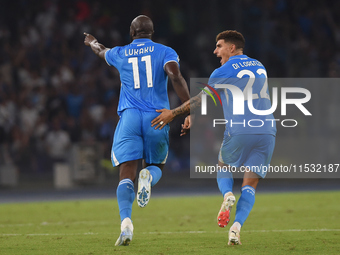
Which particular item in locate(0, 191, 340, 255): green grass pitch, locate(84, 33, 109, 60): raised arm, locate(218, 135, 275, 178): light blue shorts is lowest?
locate(0, 191, 340, 255): green grass pitch

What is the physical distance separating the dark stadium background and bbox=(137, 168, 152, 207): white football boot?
30.8 feet

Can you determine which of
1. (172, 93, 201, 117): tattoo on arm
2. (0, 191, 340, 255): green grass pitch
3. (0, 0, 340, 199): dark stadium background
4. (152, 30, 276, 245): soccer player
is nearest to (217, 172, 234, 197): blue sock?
(152, 30, 276, 245): soccer player

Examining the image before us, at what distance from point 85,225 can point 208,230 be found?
2008 millimetres

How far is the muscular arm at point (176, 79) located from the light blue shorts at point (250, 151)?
0.72 meters

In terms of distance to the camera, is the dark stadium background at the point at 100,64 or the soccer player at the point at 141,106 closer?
the soccer player at the point at 141,106

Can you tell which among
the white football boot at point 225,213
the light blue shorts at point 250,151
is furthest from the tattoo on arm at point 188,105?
the white football boot at point 225,213

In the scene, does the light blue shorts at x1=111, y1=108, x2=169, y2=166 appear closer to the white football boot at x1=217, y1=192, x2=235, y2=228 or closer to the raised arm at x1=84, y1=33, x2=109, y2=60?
the raised arm at x1=84, y1=33, x2=109, y2=60

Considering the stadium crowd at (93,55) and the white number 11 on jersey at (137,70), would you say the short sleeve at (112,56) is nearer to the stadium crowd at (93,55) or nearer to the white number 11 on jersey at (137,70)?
the white number 11 on jersey at (137,70)

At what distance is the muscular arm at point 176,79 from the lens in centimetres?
633

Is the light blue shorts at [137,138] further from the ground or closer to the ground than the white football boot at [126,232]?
further from the ground

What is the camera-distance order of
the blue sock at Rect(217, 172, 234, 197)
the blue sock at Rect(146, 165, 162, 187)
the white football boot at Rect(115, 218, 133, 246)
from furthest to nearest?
1. the blue sock at Rect(217, 172, 234, 197)
2. the blue sock at Rect(146, 165, 162, 187)
3. the white football boot at Rect(115, 218, 133, 246)

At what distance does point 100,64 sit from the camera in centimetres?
1981

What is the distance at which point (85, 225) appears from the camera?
29.8ft

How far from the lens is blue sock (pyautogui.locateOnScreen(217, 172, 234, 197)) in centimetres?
652
